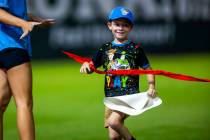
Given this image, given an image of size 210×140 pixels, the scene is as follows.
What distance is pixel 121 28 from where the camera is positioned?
224 inches

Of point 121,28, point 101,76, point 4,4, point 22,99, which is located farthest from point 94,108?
point 4,4

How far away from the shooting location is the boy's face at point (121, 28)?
18.7 feet

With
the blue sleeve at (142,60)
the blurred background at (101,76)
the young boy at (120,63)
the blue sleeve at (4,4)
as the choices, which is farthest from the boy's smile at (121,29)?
the blurred background at (101,76)

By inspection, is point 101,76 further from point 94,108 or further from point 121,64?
point 121,64

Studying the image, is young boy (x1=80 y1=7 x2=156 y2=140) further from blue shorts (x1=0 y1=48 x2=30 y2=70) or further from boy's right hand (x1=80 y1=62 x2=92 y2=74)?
blue shorts (x1=0 y1=48 x2=30 y2=70)

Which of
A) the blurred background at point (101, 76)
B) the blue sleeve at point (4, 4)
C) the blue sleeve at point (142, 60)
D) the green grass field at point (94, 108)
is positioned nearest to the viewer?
the blue sleeve at point (4, 4)

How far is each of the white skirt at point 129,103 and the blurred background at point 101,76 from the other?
1.30m

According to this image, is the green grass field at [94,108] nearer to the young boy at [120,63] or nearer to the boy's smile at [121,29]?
the young boy at [120,63]

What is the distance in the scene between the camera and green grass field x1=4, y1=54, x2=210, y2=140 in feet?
24.0

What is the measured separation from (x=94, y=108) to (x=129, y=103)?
3.36 metres

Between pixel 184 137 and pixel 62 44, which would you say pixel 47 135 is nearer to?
pixel 184 137

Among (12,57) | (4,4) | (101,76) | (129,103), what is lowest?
(101,76)

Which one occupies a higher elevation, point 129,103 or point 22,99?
point 22,99

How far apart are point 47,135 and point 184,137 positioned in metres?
1.32
